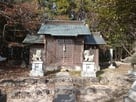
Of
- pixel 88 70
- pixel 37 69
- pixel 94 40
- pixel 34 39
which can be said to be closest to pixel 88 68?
pixel 88 70

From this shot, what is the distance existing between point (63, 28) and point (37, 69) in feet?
21.5

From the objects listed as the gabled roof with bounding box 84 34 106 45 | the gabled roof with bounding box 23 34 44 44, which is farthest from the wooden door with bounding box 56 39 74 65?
the gabled roof with bounding box 84 34 106 45

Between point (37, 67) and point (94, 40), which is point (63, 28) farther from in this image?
point (37, 67)

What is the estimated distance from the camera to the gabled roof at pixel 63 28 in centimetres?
2917

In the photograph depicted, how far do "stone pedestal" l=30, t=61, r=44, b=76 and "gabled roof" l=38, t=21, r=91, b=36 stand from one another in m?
4.16

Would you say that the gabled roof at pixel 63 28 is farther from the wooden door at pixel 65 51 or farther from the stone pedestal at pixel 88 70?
the stone pedestal at pixel 88 70

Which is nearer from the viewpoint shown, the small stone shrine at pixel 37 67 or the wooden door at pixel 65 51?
the small stone shrine at pixel 37 67

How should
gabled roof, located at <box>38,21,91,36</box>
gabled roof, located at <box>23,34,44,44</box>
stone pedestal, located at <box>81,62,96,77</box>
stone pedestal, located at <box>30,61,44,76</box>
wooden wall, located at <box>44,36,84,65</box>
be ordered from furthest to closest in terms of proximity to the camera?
Answer: gabled roof, located at <box>23,34,44,44</box> < wooden wall, located at <box>44,36,84,65</box> < gabled roof, located at <box>38,21,91,36</box> < stone pedestal, located at <box>30,61,44,76</box> < stone pedestal, located at <box>81,62,96,77</box>

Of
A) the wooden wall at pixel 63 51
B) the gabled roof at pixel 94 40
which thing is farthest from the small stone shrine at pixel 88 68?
the gabled roof at pixel 94 40

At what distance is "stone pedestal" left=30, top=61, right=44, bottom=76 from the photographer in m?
25.5

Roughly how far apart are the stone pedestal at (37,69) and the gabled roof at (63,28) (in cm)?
416

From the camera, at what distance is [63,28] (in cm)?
3058

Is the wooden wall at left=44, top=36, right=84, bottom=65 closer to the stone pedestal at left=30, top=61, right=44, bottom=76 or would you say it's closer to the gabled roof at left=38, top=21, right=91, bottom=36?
the gabled roof at left=38, top=21, right=91, bottom=36

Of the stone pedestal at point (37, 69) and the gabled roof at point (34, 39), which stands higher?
the gabled roof at point (34, 39)
